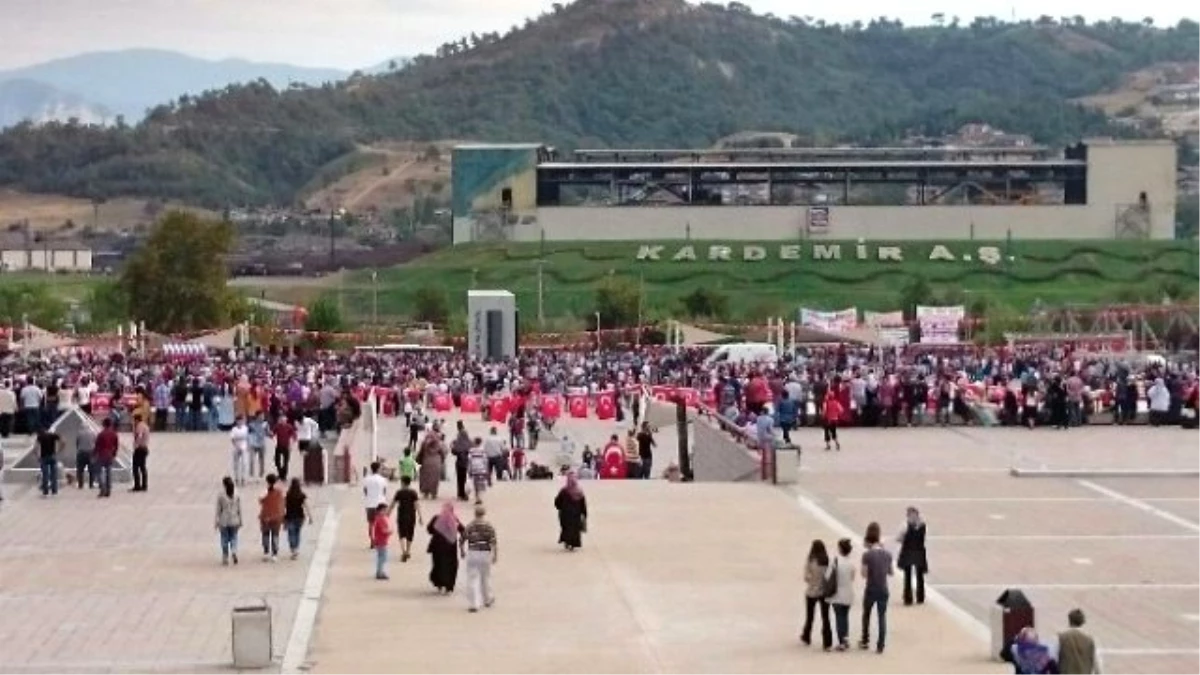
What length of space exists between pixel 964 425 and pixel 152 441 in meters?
13.9

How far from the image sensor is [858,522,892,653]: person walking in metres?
20.0

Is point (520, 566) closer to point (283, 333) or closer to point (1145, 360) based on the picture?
point (1145, 360)

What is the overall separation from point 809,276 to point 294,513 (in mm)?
92850

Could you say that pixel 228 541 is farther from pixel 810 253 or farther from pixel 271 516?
pixel 810 253

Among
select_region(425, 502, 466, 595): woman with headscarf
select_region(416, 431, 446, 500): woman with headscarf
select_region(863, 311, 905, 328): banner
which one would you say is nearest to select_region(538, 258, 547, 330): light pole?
select_region(863, 311, 905, 328): banner

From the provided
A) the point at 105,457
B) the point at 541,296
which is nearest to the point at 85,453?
the point at 105,457

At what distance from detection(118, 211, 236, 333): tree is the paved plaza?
53763 mm

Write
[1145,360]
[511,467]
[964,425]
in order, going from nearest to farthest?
[511,467]
[964,425]
[1145,360]

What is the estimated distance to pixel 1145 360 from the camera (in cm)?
5559

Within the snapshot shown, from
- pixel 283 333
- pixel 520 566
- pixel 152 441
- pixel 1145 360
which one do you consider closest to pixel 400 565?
pixel 520 566

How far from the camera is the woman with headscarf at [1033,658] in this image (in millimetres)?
16594

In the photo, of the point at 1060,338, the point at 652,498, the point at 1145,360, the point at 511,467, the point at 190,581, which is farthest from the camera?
the point at 1060,338

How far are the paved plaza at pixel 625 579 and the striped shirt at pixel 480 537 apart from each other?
22.4 inches

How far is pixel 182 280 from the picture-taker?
89.2 m
